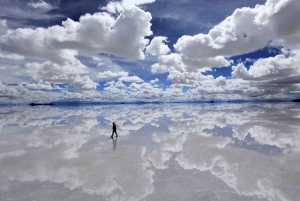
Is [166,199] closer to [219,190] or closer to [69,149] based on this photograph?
[219,190]

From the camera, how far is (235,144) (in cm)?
A: 1598

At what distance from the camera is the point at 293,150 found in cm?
1380

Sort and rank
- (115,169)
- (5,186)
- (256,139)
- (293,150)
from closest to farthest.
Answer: (5,186) < (115,169) < (293,150) < (256,139)

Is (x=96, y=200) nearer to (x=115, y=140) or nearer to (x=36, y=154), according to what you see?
(x=36, y=154)

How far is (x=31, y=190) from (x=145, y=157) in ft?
21.5

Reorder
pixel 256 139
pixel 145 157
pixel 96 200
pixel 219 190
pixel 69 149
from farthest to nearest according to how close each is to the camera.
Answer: pixel 256 139
pixel 69 149
pixel 145 157
pixel 219 190
pixel 96 200

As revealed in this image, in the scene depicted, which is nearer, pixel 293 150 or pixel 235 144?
pixel 293 150

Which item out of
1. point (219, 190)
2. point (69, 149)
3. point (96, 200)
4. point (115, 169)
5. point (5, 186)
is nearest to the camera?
point (96, 200)

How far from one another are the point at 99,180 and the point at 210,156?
23.9 ft

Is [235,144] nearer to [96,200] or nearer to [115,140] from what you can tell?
[115,140]

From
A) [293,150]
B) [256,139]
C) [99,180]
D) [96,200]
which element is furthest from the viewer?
[256,139]

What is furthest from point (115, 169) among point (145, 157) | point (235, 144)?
point (235, 144)

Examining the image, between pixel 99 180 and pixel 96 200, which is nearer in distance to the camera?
pixel 96 200

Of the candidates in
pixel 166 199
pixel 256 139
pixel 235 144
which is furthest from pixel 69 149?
pixel 256 139
